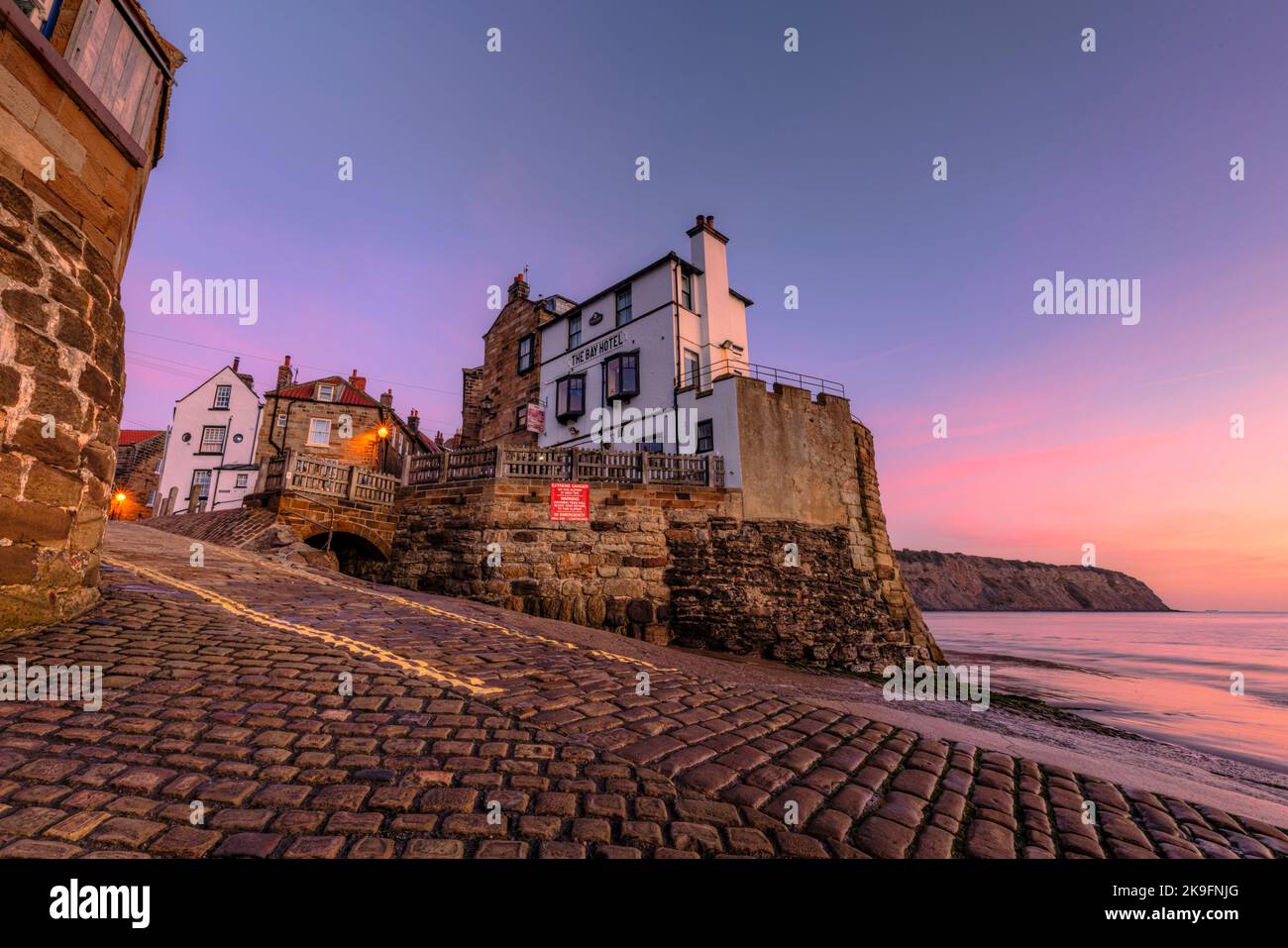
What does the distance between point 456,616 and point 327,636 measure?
2646 mm

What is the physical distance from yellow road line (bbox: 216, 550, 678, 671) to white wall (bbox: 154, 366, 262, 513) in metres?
25.9

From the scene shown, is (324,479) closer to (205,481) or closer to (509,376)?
(509,376)

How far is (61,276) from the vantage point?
435cm

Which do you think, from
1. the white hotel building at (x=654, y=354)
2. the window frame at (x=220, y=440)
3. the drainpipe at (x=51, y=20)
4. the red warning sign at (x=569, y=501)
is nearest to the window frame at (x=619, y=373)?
the white hotel building at (x=654, y=354)

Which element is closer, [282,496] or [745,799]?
[745,799]

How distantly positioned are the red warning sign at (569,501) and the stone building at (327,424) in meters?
20.4

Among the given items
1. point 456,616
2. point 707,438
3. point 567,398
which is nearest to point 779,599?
point 707,438

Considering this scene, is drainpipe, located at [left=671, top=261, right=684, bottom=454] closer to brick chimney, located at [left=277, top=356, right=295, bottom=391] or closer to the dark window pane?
the dark window pane

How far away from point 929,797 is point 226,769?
4083mm

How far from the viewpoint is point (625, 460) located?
15.8 meters

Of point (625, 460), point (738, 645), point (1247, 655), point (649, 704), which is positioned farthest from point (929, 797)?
point (1247, 655)

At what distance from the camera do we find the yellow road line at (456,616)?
22.2ft

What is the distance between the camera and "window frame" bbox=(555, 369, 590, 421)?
24.3m
